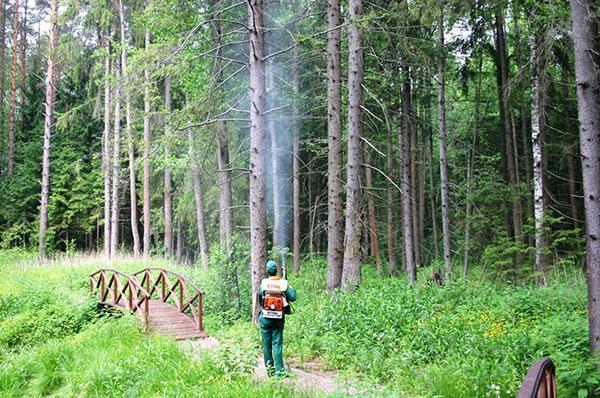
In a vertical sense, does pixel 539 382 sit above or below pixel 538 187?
below

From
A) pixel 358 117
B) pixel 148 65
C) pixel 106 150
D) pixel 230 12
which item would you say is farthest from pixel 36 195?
pixel 358 117

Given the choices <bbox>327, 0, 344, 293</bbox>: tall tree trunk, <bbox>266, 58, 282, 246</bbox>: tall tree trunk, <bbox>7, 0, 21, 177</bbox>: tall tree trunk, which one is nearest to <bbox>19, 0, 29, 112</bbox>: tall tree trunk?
<bbox>7, 0, 21, 177</bbox>: tall tree trunk

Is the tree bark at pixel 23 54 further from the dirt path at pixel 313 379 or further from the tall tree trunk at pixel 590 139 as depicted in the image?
the tall tree trunk at pixel 590 139

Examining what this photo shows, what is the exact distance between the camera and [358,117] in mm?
11383

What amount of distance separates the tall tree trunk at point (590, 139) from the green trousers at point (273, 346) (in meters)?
3.96

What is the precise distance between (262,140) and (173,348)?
4566 millimetres

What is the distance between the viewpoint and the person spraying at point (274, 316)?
6.97 metres

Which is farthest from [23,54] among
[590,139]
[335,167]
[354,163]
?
[590,139]

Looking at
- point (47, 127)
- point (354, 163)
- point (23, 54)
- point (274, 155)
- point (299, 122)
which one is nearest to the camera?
point (354, 163)

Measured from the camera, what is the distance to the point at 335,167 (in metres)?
11.9

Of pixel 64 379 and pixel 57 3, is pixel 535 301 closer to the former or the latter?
pixel 64 379

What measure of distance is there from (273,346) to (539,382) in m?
5.19

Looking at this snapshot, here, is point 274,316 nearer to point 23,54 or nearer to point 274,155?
point 274,155

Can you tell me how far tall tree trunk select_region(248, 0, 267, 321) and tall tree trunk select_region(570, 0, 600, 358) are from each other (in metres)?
6.10
